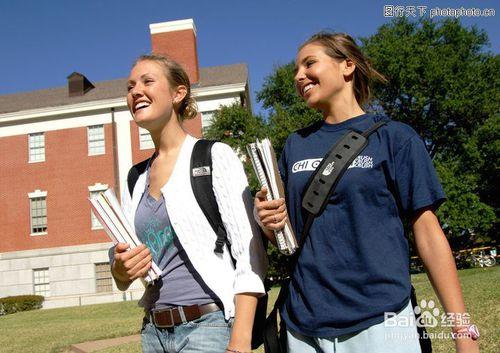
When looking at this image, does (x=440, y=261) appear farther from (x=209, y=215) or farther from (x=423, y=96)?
(x=423, y=96)

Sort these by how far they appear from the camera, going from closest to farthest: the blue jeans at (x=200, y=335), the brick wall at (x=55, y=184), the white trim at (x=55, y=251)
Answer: the blue jeans at (x=200, y=335) → the white trim at (x=55, y=251) → the brick wall at (x=55, y=184)

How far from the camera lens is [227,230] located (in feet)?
7.55

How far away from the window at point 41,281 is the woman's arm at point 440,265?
3186cm

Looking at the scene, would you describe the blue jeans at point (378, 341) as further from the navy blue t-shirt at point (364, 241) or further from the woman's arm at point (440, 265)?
the woman's arm at point (440, 265)

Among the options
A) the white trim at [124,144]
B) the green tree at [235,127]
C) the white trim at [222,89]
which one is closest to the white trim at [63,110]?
the white trim at [124,144]

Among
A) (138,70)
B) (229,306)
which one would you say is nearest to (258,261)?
(229,306)

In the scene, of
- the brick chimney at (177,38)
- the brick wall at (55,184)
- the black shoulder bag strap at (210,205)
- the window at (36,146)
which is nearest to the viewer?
the black shoulder bag strap at (210,205)

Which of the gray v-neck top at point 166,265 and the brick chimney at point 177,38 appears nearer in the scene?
the gray v-neck top at point 166,265

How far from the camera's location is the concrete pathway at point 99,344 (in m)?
9.30

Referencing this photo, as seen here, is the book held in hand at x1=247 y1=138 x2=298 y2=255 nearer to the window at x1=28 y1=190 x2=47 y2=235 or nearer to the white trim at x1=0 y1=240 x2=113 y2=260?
the white trim at x1=0 y1=240 x2=113 y2=260

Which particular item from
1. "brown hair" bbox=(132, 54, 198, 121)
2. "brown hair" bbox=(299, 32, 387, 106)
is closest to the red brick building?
"brown hair" bbox=(132, 54, 198, 121)

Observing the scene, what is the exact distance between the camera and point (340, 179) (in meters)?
2.22

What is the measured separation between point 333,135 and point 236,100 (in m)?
27.9

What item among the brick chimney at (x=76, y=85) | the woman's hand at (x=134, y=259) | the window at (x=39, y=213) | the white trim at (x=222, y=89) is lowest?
the woman's hand at (x=134, y=259)
